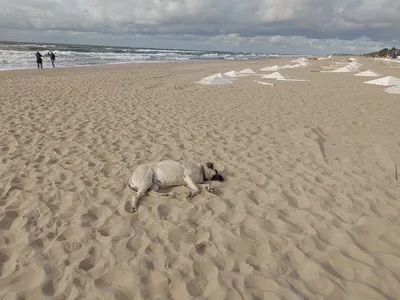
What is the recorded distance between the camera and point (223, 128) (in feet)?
26.4

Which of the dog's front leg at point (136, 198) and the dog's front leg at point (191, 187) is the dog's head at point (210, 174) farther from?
the dog's front leg at point (136, 198)

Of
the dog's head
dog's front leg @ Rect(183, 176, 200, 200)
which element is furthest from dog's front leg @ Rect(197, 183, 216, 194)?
the dog's head

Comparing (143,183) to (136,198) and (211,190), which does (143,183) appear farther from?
(211,190)

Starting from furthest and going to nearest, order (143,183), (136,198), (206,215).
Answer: (143,183) < (136,198) < (206,215)

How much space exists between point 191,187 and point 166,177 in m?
0.43

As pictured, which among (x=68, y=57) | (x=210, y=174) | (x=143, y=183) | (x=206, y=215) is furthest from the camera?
(x=68, y=57)

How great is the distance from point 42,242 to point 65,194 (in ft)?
3.66

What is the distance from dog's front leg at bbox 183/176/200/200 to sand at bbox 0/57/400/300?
0.39 feet

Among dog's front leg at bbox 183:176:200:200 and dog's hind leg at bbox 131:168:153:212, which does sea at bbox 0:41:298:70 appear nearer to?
dog's hind leg at bbox 131:168:153:212

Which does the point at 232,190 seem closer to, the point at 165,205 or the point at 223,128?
the point at 165,205

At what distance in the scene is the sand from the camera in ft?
9.37

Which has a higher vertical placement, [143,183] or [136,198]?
[143,183]

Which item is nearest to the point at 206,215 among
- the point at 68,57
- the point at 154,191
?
the point at 154,191

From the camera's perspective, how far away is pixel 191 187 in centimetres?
445
